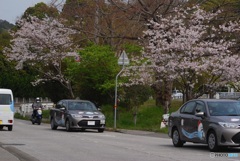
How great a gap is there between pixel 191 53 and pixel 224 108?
44.7 feet

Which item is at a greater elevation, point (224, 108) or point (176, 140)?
point (224, 108)

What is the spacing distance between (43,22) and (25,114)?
475 inches

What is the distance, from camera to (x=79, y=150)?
16578 mm

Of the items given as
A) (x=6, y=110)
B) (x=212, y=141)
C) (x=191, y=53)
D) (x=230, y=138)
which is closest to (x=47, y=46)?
(x=6, y=110)

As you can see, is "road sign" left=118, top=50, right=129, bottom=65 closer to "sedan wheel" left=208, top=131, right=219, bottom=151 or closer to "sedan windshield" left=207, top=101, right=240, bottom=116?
"sedan windshield" left=207, top=101, right=240, bottom=116

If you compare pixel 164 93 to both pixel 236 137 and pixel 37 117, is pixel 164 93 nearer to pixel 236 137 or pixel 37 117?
pixel 37 117

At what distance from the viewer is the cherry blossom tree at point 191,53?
96.7ft

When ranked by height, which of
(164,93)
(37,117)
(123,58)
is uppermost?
(123,58)

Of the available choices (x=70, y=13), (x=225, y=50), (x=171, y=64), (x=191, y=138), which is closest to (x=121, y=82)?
(x=171, y=64)

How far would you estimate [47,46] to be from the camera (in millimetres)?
42094

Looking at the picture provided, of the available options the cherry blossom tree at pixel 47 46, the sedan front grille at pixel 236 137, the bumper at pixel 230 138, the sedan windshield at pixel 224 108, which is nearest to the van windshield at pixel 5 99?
the cherry blossom tree at pixel 47 46

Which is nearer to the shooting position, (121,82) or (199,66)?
(199,66)

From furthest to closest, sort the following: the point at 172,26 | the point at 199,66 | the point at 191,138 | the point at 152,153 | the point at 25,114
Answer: the point at 25,114 → the point at 172,26 → the point at 199,66 → the point at 191,138 → the point at 152,153

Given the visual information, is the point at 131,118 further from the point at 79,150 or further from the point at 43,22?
the point at 79,150
